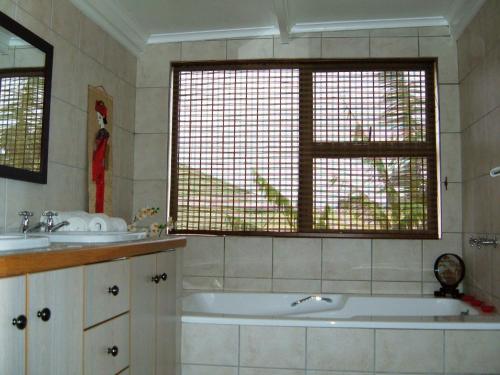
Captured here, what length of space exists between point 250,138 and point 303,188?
52 cm

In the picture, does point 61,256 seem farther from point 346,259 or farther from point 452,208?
point 452,208

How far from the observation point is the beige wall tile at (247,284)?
348 cm

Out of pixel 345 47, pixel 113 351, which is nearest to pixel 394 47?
pixel 345 47

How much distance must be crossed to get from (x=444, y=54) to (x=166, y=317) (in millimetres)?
2563

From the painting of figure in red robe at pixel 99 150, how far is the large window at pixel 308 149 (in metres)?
0.62

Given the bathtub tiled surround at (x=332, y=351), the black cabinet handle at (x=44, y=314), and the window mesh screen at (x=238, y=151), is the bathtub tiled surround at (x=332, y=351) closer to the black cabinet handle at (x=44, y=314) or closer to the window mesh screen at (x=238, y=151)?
the window mesh screen at (x=238, y=151)

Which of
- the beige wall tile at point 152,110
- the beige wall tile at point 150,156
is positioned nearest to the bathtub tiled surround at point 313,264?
the beige wall tile at point 150,156

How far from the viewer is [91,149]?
289 centimetres

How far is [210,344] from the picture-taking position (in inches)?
102

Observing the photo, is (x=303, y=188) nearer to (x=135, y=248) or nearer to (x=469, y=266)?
(x=469, y=266)

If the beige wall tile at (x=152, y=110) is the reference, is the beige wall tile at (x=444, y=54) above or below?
above

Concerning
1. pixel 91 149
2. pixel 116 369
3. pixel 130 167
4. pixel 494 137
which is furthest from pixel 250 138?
pixel 116 369

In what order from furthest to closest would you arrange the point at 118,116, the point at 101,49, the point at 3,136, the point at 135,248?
the point at 118,116
the point at 101,49
the point at 3,136
the point at 135,248

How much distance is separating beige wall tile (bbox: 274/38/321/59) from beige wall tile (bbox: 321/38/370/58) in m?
0.05
